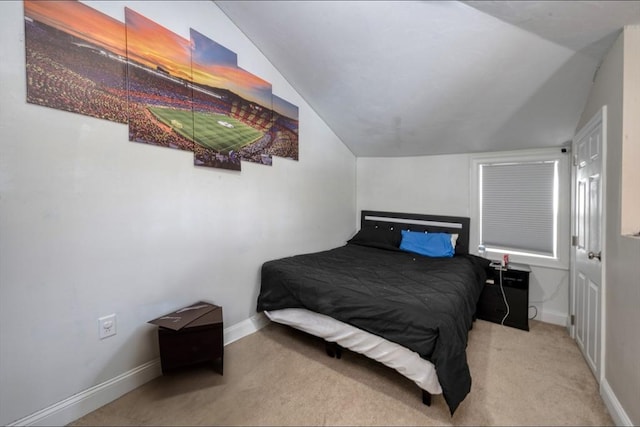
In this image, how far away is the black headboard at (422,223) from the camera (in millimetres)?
3426

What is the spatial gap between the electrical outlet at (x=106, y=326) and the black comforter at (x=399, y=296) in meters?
1.12

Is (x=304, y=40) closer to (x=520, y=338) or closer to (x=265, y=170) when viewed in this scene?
(x=265, y=170)

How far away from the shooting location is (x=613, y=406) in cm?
158

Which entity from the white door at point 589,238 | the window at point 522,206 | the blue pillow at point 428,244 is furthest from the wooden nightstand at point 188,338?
the window at point 522,206

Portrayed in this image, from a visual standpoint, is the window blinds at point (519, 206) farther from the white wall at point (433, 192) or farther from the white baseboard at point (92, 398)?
the white baseboard at point (92, 398)

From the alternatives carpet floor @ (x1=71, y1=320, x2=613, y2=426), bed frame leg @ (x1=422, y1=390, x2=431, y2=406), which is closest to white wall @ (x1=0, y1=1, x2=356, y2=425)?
carpet floor @ (x1=71, y1=320, x2=613, y2=426)

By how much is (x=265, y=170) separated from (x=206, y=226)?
82 centimetres

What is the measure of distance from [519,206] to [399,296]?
2.26 metres

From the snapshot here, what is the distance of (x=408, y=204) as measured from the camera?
3857mm

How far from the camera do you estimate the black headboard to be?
3426 mm

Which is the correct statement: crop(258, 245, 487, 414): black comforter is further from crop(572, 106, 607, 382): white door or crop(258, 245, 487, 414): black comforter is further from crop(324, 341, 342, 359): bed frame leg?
crop(572, 106, 607, 382): white door

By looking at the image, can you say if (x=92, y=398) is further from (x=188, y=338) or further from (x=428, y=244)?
(x=428, y=244)

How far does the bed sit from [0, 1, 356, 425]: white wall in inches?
21.7

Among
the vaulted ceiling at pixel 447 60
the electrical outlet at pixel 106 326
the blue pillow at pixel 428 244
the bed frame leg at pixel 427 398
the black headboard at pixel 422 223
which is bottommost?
the bed frame leg at pixel 427 398
